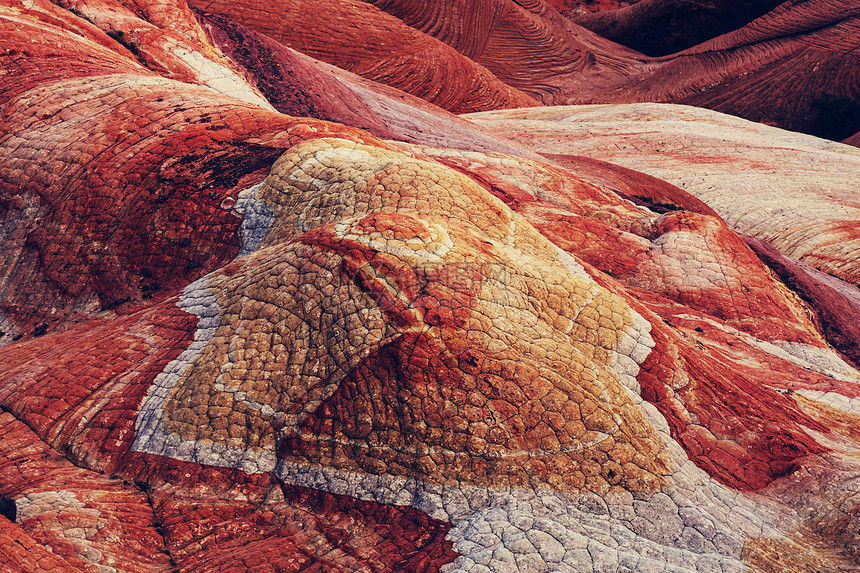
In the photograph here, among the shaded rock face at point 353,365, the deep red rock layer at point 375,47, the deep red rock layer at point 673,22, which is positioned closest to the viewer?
the shaded rock face at point 353,365

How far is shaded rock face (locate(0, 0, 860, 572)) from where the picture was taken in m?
4.45

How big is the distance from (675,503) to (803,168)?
42.8ft

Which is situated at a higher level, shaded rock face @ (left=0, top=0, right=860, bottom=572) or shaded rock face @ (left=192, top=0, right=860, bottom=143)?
shaded rock face @ (left=192, top=0, right=860, bottom=143)

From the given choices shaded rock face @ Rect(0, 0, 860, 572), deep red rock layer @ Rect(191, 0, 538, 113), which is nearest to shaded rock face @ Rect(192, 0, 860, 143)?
deep red rock layer @ Rect(191, 0, 538, 113)


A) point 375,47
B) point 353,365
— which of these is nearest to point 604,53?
point 375,47

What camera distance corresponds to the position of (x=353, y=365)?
481 cm

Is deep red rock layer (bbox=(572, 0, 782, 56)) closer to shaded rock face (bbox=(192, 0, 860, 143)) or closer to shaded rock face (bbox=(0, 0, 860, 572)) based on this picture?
shaded rock face (bbox=(192, 0, 860, 143))

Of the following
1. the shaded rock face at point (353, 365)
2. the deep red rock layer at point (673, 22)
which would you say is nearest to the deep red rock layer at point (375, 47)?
the shaded rock face at point (353, 365)

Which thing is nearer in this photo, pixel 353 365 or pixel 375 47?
pixel 353 365

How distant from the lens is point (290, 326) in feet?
17.0

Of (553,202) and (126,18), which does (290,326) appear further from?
(126,18)

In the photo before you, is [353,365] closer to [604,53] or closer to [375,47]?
[375,47]

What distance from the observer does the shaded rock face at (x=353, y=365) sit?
14.6 ft

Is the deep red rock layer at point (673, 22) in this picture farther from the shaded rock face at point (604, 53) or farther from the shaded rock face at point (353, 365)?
the shaded rock face at point (353, 365)
